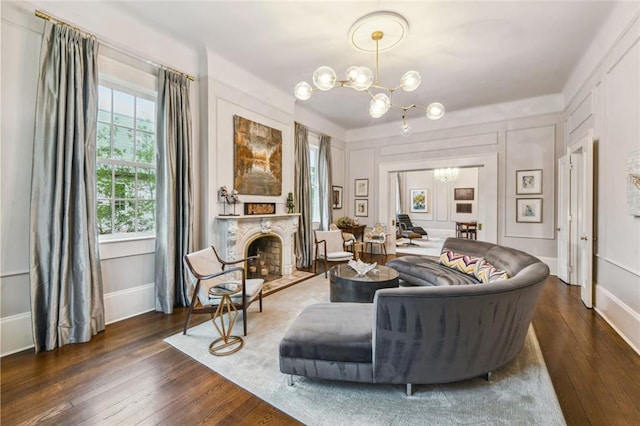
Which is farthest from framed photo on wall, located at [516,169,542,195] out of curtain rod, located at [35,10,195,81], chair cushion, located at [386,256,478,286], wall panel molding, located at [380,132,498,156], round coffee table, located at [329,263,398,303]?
curtain rod, located at [35,10,195,81]

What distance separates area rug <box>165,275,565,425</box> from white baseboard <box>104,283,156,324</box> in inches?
47.6

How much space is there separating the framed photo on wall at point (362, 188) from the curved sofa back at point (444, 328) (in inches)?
215

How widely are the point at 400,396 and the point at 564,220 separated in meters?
4.45

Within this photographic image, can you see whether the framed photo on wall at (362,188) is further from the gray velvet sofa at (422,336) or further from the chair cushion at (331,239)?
the gray velvet sofa at (422,336)

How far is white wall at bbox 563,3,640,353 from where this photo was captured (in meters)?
2.56

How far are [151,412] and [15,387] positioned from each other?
3.67 feet

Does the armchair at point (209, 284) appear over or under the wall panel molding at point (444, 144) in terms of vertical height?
under

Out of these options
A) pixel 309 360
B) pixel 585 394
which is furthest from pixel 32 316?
pixel 585 394

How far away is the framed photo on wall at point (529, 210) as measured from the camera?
5277mm

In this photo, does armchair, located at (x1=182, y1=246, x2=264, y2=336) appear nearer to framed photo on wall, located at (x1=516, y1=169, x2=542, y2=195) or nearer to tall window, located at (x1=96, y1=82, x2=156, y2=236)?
tall window, located at (x1=96, y1=82, x2=156, y2=236)

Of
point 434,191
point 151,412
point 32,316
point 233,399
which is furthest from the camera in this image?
point 434,191

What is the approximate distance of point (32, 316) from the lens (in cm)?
239

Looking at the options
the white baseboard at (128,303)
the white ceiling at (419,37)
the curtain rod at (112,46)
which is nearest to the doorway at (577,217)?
the white ceiling at (419,37)

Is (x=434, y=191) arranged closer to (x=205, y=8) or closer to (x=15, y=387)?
(x=205, y=8)
